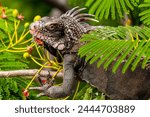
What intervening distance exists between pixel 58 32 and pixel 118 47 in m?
0.47

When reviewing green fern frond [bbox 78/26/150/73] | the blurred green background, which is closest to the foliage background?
green fern frond [bbox 78/26/150/73]

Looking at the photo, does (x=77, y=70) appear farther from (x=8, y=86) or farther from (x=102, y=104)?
(x=8, y=86)

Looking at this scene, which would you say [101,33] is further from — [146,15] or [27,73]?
[27,73]

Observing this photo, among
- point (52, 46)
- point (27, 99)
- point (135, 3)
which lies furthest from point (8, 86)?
point (135, 3)

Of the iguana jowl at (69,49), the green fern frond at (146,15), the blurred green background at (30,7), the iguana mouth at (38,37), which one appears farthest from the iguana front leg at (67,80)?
the blurred green background at (30,7)

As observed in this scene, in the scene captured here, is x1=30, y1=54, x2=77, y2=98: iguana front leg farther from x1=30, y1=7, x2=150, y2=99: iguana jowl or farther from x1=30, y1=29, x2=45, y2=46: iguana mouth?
x1=30, y1=29, x2=45, y2=46: iguana mouth

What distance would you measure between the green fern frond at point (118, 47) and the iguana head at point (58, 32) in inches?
11.6

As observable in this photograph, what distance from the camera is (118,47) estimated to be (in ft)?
9.29

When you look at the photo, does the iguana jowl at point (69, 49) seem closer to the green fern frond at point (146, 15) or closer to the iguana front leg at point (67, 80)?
the iguana front leg at point (67, 80)

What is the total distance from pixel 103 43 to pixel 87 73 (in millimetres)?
394

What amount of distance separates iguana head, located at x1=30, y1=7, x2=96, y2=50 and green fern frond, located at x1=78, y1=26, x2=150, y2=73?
295 mm

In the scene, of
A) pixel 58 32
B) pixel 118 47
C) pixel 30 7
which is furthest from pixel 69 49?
pixel 30 7

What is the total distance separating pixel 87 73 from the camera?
3225 millimetres

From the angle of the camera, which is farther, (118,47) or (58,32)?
(58,32)
